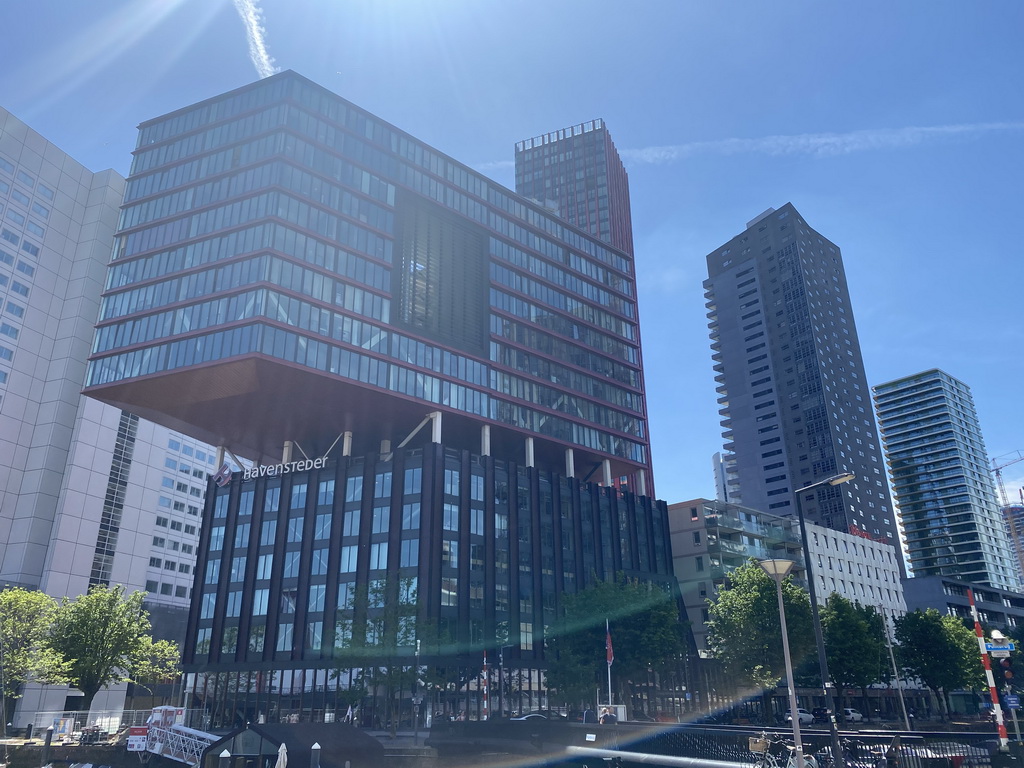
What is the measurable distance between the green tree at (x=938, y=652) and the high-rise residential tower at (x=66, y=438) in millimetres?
96931

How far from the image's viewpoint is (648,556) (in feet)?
351

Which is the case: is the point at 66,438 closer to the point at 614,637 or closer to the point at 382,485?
the point at 382,485

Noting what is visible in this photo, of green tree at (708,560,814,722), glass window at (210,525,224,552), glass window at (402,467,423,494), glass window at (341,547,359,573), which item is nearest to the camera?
green tree at (708,560,814,722)

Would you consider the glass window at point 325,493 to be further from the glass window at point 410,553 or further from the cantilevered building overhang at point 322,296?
the glass window at point 410,553

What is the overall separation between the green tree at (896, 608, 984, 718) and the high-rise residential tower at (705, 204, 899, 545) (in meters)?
80.7

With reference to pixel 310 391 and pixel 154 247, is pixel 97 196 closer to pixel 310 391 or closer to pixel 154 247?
pixel 154 247

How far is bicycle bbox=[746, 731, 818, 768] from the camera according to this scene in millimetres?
26583

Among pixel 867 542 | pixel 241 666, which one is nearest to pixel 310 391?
pixel 241 666

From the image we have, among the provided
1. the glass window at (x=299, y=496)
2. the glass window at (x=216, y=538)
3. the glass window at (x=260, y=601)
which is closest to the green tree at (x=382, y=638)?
the glass window at (x=260, y=601)

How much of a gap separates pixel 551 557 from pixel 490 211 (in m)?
47.2

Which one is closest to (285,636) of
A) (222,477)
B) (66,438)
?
(222,477)

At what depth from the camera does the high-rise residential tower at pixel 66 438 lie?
95.2m

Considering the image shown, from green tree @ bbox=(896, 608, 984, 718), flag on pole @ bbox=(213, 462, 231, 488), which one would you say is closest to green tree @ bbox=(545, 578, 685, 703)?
green tree @ bbox=(896, 608, 984, 718)

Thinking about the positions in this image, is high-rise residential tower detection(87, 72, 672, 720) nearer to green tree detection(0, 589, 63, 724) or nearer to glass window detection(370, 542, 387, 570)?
glass window detection(370, 542, 387, 570)
